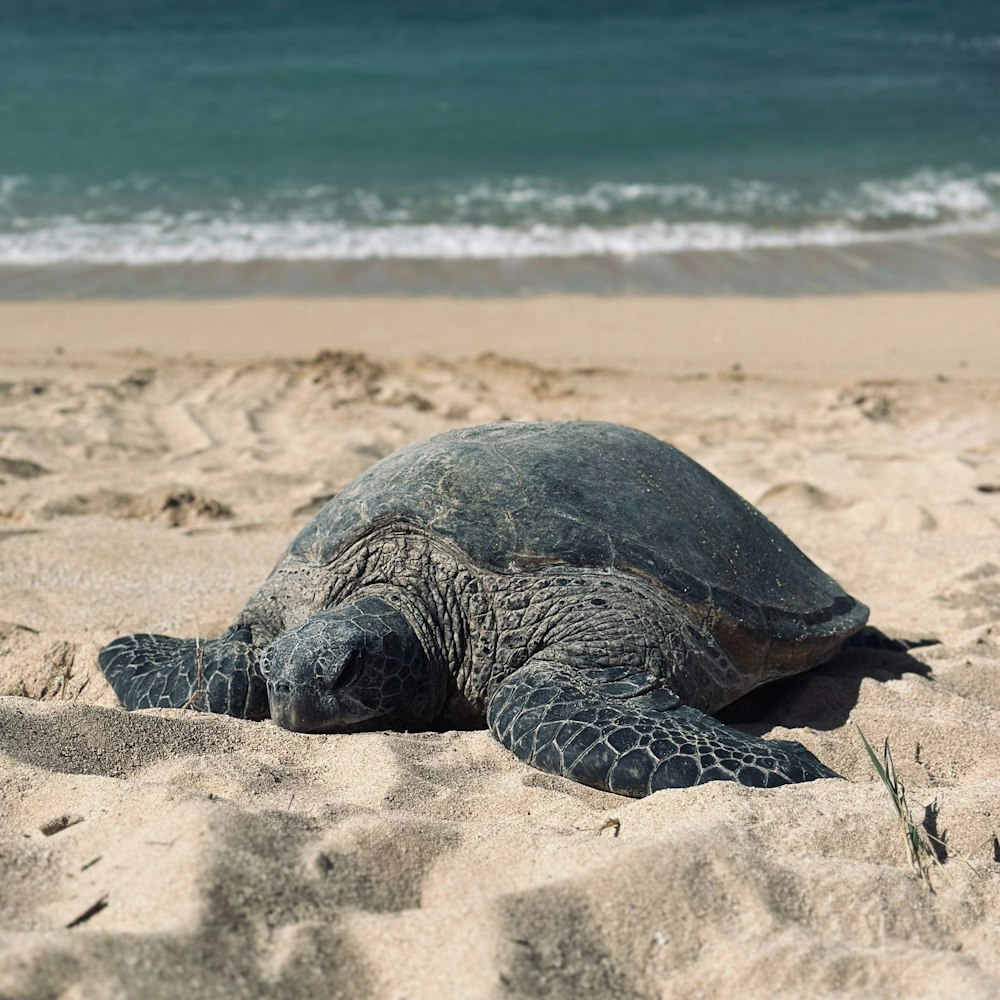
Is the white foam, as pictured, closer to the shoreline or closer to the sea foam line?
the sea foam line

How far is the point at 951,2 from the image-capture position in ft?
105

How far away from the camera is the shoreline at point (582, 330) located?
8.62m

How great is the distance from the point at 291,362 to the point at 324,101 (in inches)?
507

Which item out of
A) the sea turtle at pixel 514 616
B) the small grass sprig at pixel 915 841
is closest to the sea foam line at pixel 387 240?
the sea turtle at pixel 514 616

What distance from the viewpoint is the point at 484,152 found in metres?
16.5

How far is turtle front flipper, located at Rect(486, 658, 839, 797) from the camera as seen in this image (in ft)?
8.65

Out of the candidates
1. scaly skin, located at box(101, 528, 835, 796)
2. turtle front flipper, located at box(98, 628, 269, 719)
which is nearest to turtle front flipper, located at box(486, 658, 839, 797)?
scaly skin, located at box(101, 528, 835, 796)

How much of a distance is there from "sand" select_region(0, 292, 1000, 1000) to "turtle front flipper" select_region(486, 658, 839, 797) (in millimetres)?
80

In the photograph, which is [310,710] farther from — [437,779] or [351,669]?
[437,779]

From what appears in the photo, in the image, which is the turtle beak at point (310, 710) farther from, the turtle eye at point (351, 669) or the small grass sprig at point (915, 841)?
the small grass sprig at point (915, 841)

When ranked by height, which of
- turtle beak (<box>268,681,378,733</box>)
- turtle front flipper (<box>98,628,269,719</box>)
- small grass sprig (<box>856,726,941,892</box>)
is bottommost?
turtle front flipper (<box>98,628,269,719</box>)

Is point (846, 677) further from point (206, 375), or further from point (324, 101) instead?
point (324, 101)

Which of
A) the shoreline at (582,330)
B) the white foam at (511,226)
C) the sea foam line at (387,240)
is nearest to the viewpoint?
the shoreline at (582,330)

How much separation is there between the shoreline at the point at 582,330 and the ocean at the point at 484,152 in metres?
0.57
